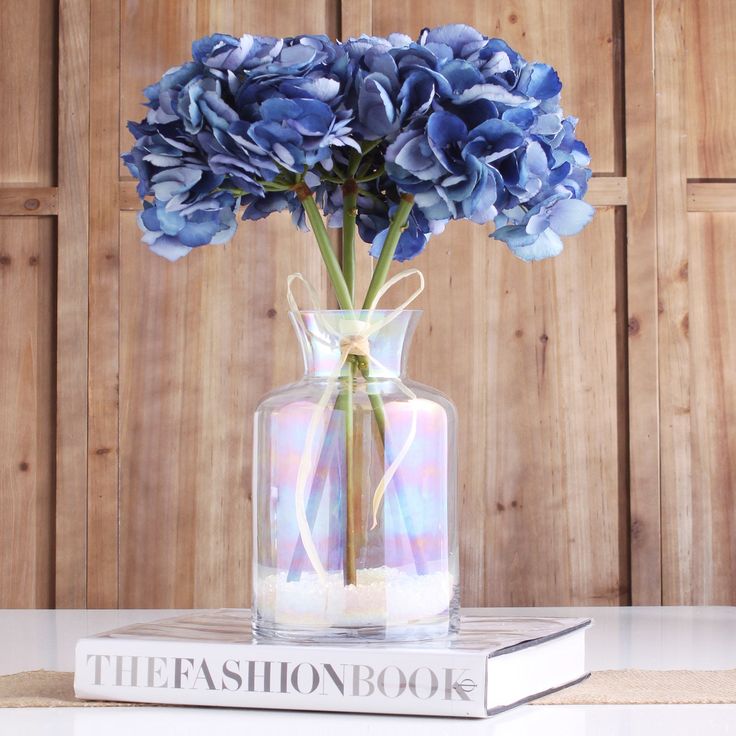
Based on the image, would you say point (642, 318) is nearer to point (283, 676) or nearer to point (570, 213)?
point (570, 213)

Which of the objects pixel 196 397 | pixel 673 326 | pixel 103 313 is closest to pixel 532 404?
pixel 673 326

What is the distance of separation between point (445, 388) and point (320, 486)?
3.83 feet

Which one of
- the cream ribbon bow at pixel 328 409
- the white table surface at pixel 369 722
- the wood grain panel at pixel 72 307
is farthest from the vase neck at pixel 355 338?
the wood grain panel at pixel 72 307

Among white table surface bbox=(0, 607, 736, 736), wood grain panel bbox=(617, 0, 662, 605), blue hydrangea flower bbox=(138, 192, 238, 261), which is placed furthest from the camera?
wood grain panel bbox=(617, 0, 662, 605)

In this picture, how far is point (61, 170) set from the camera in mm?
1932

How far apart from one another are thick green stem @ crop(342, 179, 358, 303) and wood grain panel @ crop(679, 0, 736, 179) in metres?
1.25

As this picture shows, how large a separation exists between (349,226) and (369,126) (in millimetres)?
99

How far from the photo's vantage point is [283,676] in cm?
73

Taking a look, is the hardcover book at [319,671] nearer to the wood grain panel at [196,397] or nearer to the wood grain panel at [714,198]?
the wood grain panel at [196,397]

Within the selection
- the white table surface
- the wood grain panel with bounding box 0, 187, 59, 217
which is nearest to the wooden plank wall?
the wood grain panel with bounding box 0, 187, 59, 217

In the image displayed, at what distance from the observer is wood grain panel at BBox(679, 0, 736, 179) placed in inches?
76.3

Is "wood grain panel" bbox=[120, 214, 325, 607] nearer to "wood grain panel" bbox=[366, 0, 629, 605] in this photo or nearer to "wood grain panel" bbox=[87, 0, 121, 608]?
"wood grain panel" bbox=[87, 0, 121, 608]

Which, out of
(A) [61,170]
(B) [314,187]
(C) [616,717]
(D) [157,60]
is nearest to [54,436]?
(A) [61,170]

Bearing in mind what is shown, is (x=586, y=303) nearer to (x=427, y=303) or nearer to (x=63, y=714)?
(x=427, y=303)
